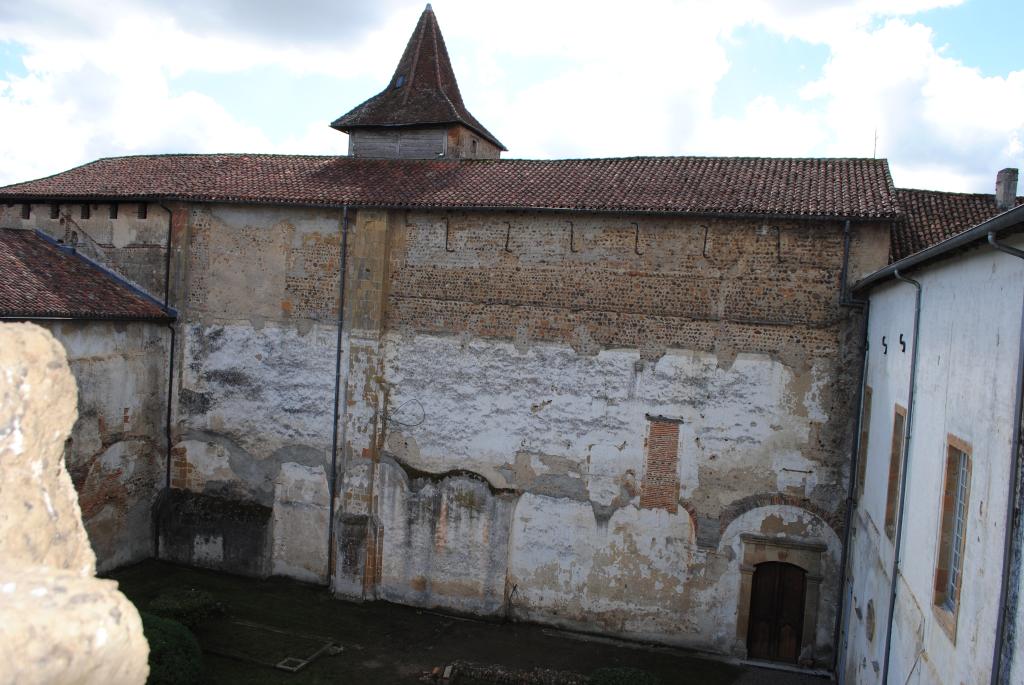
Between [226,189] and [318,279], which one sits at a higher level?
[226,189]

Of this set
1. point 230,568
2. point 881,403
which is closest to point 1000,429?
point 881,403

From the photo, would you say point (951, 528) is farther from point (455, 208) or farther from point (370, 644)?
point (455, 208)

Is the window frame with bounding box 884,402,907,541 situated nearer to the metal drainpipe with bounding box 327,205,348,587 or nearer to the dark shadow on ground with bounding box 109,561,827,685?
the dark shadow on ground with bounding box 109,561,827,685

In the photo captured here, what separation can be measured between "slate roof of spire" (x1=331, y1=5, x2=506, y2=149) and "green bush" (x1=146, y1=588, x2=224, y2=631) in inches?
468

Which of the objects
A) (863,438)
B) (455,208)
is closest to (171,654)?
(455,208)

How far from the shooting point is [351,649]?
1372 centimetres

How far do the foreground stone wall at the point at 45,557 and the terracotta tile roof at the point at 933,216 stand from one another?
13348 millimetres

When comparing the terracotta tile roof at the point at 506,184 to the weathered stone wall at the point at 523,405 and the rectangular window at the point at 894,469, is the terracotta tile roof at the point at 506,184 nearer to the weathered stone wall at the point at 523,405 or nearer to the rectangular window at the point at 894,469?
the weathered stone wall at the point at 523,405

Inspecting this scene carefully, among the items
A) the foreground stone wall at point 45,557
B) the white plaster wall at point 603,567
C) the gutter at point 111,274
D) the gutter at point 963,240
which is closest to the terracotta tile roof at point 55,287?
the gutter at point 111,274

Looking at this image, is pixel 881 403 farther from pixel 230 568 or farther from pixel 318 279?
pixel 230 568

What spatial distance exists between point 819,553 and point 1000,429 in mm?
8407

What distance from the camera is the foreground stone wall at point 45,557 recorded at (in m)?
1.98

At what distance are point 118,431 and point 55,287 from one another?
3004 mm

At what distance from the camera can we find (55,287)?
50.4 ft
